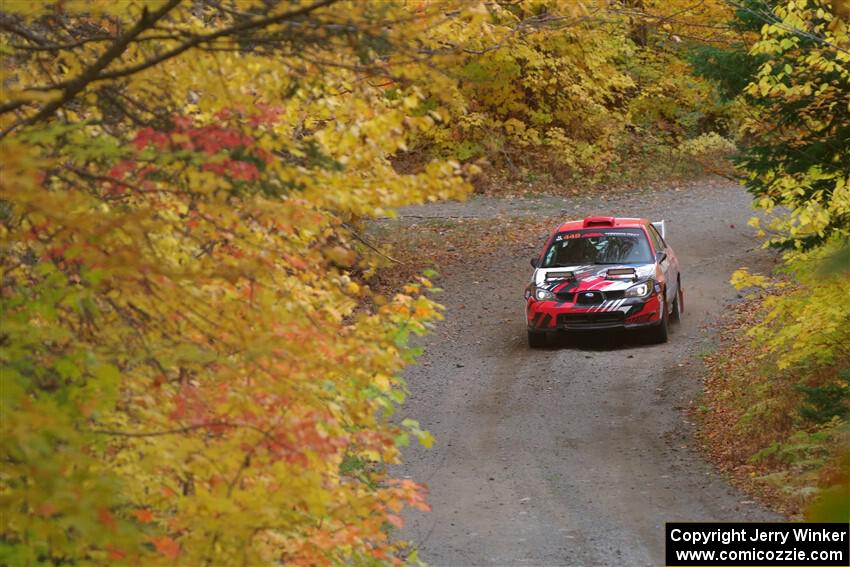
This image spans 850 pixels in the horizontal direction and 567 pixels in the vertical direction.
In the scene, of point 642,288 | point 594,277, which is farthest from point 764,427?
point 594,277

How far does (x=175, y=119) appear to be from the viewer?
15.9 ft

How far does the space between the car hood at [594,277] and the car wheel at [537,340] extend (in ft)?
3.18

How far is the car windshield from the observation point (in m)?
16.1

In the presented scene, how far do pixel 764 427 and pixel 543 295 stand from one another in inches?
178

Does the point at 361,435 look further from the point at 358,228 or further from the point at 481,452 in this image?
the point at 358,228

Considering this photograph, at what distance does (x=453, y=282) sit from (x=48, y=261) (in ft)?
56.7

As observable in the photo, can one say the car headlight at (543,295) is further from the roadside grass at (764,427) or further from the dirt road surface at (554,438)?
the roadside grass at (764,427)

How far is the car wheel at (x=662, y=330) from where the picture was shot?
16.1m

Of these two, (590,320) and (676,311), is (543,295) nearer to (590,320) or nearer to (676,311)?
(590,320)

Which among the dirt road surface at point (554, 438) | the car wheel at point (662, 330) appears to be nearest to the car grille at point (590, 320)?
the dirt road surface at point (554, 438)

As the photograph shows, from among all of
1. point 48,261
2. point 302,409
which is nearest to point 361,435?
point 302,409

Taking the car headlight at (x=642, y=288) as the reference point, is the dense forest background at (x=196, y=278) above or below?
above

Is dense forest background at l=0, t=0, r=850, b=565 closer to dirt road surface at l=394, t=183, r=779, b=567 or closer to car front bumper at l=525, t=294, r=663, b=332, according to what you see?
dirt road surface at l=394, t=183, r=779, b=567

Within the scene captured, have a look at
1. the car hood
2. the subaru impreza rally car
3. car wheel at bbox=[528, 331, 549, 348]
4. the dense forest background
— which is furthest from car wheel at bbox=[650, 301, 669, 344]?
the dense forest background
